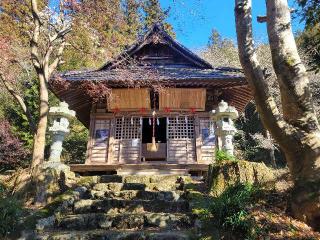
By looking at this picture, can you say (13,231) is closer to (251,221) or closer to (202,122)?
(251,221)

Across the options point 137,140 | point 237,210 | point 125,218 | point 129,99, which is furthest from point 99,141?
point 237,210

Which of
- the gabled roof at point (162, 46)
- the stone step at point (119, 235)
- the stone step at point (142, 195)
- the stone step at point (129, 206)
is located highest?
the gabled roof at point (162, 46)

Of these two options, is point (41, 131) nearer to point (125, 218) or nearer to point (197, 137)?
point (125, 218)

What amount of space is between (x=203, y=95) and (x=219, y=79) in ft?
4.21

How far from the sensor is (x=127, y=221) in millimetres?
6465

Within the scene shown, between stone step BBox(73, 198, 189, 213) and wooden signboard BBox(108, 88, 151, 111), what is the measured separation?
267 inches

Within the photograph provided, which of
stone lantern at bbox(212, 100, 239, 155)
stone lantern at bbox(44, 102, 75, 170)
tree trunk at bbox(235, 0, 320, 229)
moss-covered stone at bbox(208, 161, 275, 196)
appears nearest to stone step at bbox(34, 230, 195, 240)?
moss-covered stone at bbox(208, 161, 275, 196)

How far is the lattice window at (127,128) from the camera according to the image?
13906 mm

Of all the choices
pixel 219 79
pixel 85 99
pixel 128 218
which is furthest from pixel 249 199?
pixel 85 99

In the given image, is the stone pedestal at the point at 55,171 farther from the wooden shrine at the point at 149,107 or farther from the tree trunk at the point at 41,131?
the wooden shrine at the point at 149,107

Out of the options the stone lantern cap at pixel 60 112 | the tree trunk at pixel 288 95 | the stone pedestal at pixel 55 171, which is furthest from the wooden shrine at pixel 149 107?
the tree trunk at pixel 288 95

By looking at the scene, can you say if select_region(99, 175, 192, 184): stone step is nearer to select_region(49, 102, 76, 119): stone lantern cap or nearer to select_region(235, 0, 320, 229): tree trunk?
select_region(49, 102, 76, 119): stone lantern cap

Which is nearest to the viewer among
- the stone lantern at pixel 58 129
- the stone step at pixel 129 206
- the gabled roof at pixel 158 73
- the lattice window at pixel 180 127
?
the stone step at pixel 129 206

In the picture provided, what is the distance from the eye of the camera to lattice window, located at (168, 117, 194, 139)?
13.9 metres
